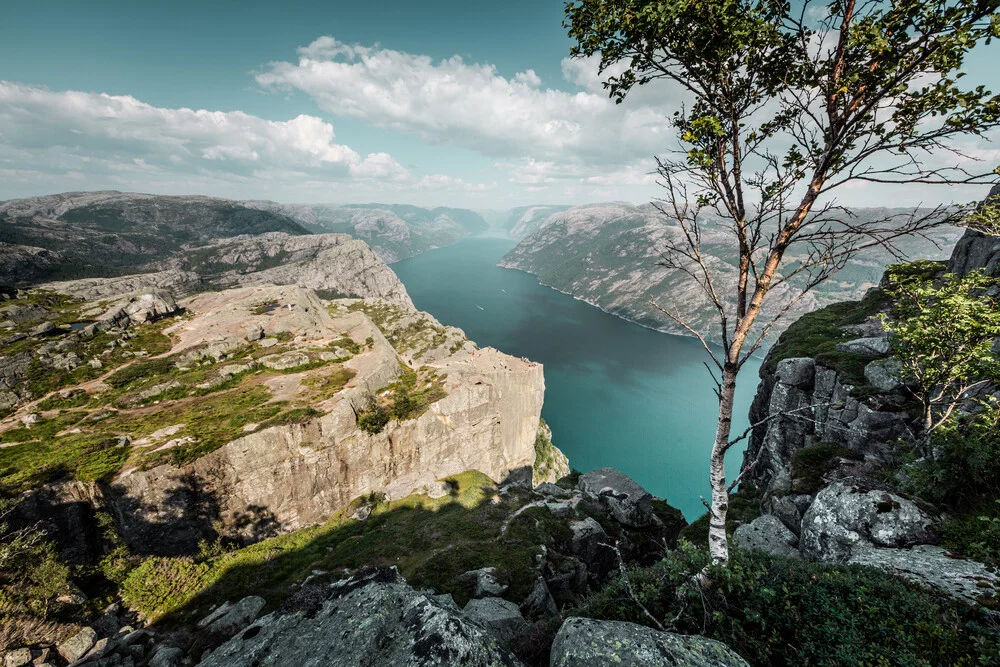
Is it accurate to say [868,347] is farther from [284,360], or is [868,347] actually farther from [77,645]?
[284,360]

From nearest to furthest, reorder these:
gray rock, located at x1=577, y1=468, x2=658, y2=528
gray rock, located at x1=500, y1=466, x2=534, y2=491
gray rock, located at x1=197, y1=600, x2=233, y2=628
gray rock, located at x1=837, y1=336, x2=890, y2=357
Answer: gray rock, located at x1=197, y1=600, x2=233, y2=628 < gray rock, located at x1=837, y1=336, x2=890, y2=357 < gray rock, located at x1=577, y1=468, x2=658, y2=528 < gray rock, located at x1=500, y1=466, x2=534, y2=491

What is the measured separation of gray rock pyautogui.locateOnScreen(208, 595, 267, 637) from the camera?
63.2 ft

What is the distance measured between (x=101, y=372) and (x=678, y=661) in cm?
6067

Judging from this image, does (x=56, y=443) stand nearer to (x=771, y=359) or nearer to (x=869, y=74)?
(x=869, y=74)

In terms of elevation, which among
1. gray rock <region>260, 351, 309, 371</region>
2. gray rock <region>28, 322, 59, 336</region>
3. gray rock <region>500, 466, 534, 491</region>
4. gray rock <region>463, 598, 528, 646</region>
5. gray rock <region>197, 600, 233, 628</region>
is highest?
gray rock <region>28, 322, 59, 336</region>

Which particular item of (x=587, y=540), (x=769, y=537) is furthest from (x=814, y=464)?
(x=587, y=540)

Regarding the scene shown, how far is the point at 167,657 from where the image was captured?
55.1 ft

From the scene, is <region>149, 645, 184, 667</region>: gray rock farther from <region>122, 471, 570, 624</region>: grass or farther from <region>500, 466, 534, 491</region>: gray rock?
<region>500, 466, 534, 491</region>: gray rock

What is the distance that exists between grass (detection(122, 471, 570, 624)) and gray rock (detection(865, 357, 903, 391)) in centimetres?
2472

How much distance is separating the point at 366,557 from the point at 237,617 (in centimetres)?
905

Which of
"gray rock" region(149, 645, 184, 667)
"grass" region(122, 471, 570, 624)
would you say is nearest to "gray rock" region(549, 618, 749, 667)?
"grass" region(122, 471, 570, 624)

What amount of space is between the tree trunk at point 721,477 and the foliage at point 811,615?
1.38 ft

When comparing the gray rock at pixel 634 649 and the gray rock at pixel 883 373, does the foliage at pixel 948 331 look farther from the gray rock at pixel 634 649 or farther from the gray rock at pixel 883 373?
the gray rock at pixel 634 649

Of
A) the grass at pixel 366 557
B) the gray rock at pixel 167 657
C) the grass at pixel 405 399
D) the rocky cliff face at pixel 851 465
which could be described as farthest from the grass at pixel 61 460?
the rocky cliff face at pixel 851 465
